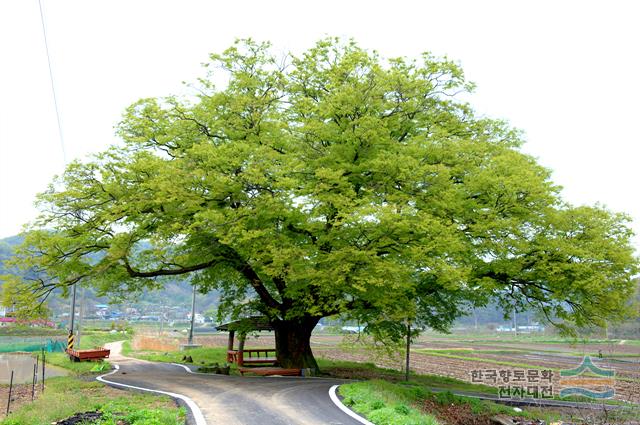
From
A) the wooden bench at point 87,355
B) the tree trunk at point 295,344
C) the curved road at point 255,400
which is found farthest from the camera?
the wooden bench at point 87,355

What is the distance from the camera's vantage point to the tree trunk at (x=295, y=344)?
77.6ft

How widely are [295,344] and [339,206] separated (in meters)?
8.97

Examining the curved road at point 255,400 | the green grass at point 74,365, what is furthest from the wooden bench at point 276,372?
the green grass at point 74,365

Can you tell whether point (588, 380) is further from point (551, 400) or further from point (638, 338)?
point (638, 338)

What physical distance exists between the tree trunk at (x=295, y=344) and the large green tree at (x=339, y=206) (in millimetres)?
1824

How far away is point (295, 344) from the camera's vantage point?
23.9 metres

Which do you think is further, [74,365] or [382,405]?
[74,365]

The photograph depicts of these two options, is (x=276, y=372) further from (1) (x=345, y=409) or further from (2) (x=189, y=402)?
(1) (x=345, y=409)

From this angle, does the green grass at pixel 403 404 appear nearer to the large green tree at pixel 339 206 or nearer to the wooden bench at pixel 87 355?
the large green tree at pixel 339 206

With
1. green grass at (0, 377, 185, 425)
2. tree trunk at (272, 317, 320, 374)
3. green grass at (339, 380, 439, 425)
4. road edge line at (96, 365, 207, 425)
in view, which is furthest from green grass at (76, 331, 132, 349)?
green grass at (339, 380, 439, 425)

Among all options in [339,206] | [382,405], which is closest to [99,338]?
[339,206]

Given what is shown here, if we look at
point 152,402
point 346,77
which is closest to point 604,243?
point 346,77

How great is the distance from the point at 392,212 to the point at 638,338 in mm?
81671

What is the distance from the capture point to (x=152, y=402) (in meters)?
12.8
